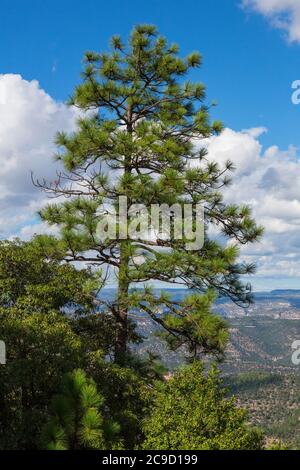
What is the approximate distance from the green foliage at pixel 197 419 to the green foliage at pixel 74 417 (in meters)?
2.34

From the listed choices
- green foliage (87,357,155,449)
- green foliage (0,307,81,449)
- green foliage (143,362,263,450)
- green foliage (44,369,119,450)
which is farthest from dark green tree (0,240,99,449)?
green foliage (143,362,263,450)

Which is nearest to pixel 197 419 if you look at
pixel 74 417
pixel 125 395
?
pixel 125 395

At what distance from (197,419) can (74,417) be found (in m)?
3.47

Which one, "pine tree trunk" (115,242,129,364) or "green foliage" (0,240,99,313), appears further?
"green foliage" (0,240,99,313)

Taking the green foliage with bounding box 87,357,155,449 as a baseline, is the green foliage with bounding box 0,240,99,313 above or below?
above

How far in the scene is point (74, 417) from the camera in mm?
8859

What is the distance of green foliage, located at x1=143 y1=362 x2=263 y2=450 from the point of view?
1040 centimetres

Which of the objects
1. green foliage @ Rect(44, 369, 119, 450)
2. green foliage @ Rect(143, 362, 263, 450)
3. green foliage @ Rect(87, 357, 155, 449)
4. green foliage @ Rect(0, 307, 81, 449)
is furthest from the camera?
green foliage @ Rect(87, 357, 155, 449)

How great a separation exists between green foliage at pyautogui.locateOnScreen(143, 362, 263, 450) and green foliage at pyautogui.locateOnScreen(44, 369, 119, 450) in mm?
2339

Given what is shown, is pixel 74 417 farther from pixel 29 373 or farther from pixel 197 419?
pixel 197 419

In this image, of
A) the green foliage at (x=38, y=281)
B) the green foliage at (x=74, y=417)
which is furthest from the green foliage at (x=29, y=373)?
the green foliage at (x=38, y=281)

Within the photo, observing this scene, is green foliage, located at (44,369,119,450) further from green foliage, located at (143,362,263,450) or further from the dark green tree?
green foliage, located at (143,362,263,450)

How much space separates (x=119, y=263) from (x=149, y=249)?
4.61 feet
